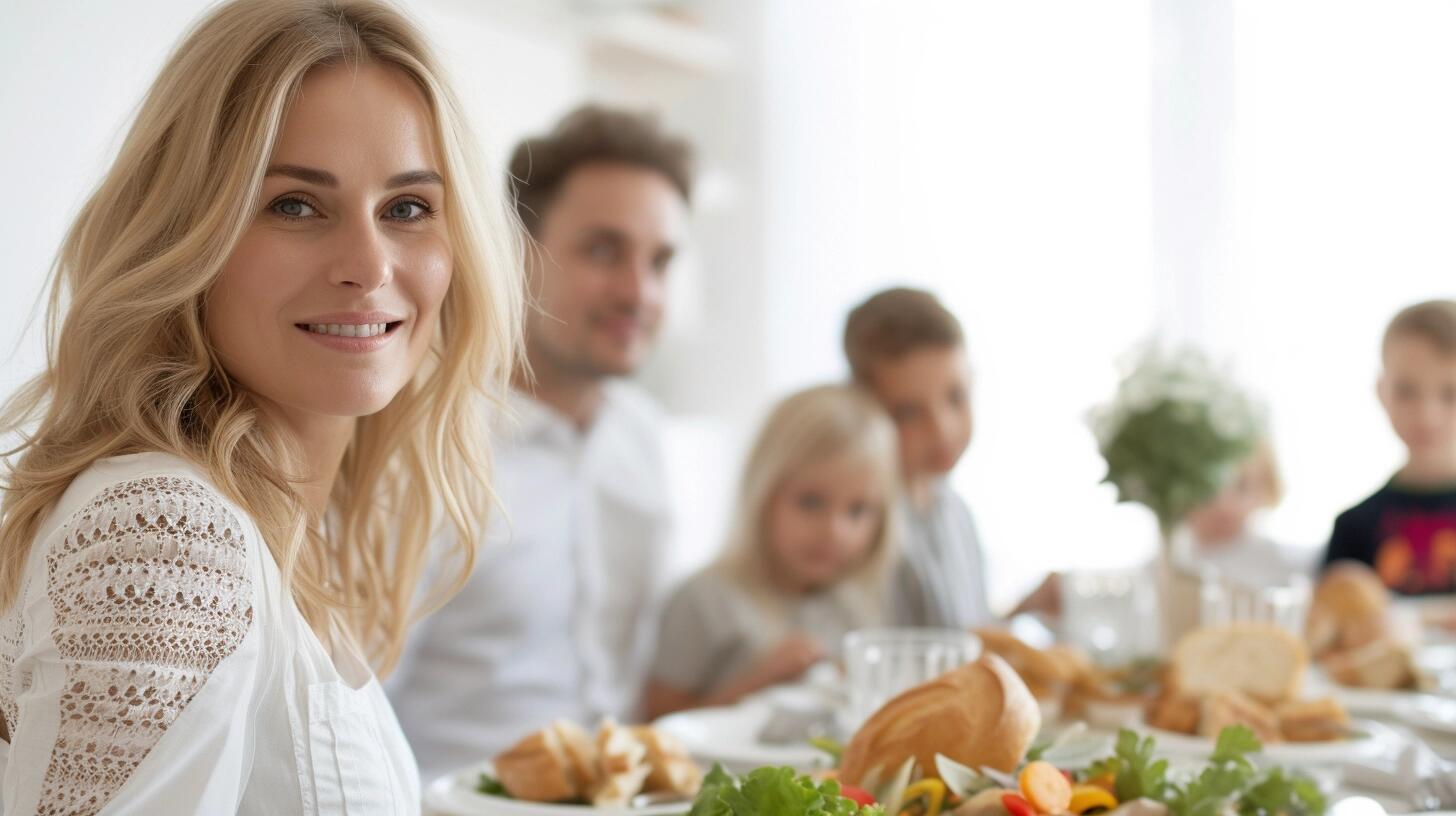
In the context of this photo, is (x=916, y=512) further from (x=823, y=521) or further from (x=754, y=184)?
(x=754, y=184)

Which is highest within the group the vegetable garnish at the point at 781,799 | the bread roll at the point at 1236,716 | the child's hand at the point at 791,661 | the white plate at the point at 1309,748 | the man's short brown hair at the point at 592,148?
the man's short brown hair at the point at 592,148

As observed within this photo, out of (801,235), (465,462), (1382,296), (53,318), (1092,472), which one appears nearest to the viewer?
(53,318)

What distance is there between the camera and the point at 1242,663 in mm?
1730

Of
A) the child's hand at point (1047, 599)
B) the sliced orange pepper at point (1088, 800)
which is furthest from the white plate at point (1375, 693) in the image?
the sliced orange pepper at point (1088, 800)

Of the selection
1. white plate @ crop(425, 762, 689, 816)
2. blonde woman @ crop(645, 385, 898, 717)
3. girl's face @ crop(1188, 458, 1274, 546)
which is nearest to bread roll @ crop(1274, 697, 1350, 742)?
white plate @ crop(425, 762, 689, 816)

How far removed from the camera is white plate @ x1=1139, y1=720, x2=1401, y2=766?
1.46m

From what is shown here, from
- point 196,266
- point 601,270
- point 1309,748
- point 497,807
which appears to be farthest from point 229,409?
point 601,270

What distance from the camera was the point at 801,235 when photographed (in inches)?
195

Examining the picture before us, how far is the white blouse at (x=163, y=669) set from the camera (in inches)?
31.5

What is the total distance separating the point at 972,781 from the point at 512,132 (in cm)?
301

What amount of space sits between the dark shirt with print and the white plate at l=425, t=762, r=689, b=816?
8.51 feet

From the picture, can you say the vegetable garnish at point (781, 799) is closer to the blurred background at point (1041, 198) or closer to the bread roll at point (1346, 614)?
the bread roll at point (1346, 614)

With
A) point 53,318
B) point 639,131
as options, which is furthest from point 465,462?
point 639,131

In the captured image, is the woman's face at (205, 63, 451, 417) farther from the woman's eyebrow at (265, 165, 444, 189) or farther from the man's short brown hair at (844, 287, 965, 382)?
the man's short brown hair at (844, 287, 965, 382)
